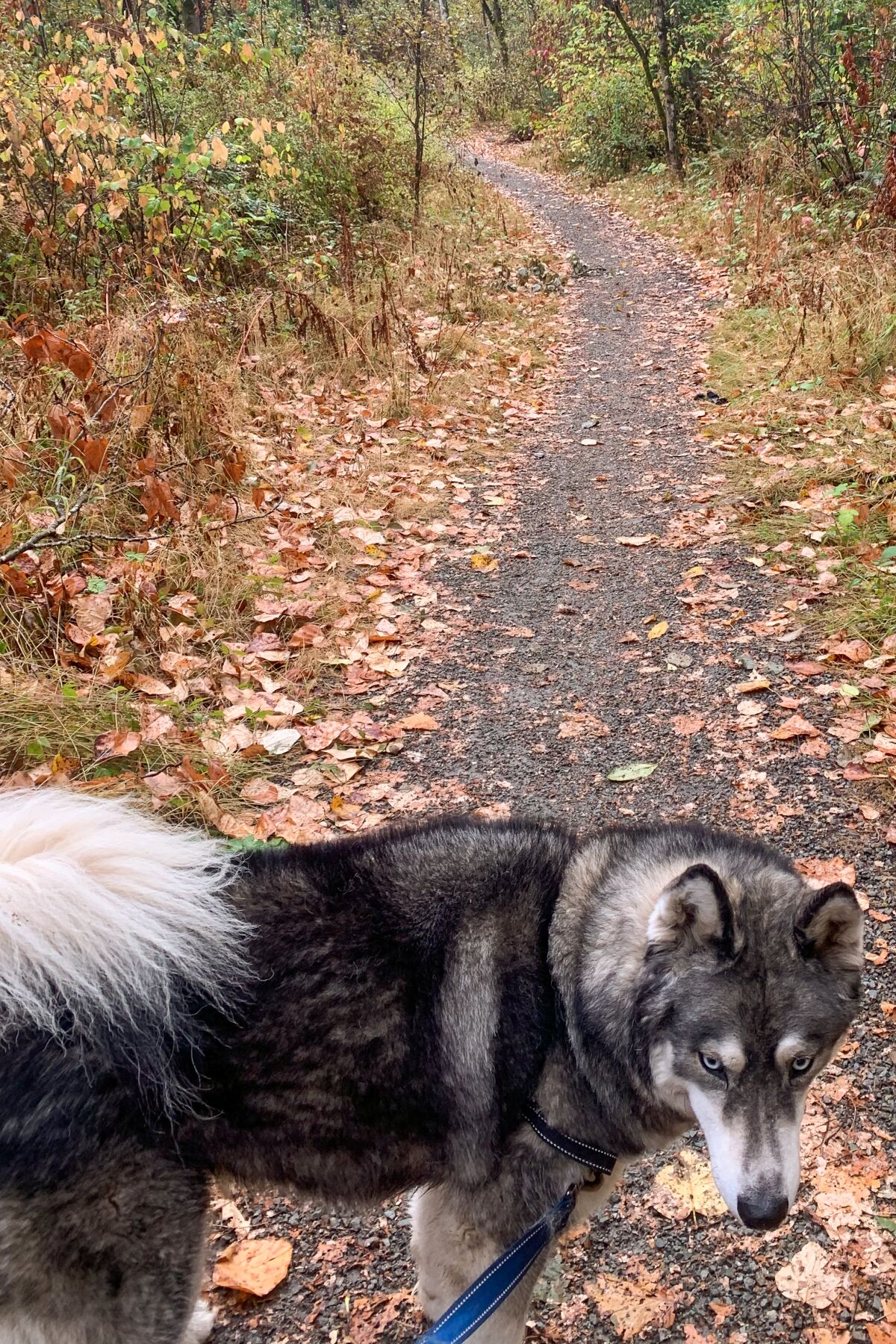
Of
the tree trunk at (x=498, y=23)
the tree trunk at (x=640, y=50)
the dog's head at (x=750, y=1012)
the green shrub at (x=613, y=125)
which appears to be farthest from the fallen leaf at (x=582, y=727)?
the tree trunk at (x=498, y=23)

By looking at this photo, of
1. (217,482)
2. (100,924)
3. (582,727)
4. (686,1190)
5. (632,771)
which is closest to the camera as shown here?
(100,924)

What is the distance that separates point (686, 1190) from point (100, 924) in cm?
207

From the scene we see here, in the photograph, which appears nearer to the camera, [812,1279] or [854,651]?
[812,1279]

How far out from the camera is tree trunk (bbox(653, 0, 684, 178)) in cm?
1666

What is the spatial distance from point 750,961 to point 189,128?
36.5 feet

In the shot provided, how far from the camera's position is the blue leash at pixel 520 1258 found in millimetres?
1966

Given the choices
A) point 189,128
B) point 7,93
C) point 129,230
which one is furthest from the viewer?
point 189,128

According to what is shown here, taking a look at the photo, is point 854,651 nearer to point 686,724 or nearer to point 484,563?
point 686,724

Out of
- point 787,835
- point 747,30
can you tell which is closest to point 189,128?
point 747,30

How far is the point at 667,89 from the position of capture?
56.4 ft

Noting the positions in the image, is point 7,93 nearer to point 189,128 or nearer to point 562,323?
point 189,128

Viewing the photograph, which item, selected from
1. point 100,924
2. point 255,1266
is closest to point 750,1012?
point 100,924

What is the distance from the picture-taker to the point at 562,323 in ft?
40.6

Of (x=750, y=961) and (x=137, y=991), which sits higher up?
(x=137, y=991)
